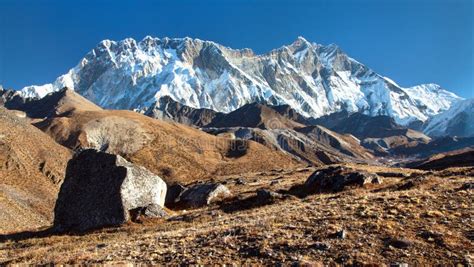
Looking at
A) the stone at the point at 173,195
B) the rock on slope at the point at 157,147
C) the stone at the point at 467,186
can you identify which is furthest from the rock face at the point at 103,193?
the rock on slope at the point at 157,147

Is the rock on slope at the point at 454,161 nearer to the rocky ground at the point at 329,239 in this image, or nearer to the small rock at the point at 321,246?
the rocky ground at the point at 329,239

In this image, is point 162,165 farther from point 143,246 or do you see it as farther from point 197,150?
point 143,246

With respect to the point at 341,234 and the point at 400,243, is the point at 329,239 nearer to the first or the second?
the point at 341,234

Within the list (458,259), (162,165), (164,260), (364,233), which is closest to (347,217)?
(364,233)

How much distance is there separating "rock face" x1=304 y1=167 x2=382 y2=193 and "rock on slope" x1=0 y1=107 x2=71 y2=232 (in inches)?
1193

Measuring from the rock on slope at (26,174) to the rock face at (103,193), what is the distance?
15615mm

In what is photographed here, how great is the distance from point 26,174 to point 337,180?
229 ft

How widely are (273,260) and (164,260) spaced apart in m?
3.91

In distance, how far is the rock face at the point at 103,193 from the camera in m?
29.3

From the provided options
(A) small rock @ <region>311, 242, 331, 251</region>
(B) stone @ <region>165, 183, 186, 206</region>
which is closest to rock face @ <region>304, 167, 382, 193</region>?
(B) stone @ <region>165, 183, 186, 206</region>

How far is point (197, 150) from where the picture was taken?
183m

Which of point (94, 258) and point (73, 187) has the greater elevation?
point (73, 187)

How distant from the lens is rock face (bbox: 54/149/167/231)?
2930 centimetres

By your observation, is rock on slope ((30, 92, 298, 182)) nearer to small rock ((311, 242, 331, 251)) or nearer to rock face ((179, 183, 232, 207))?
rock face ((179, 183, 232, 207))
